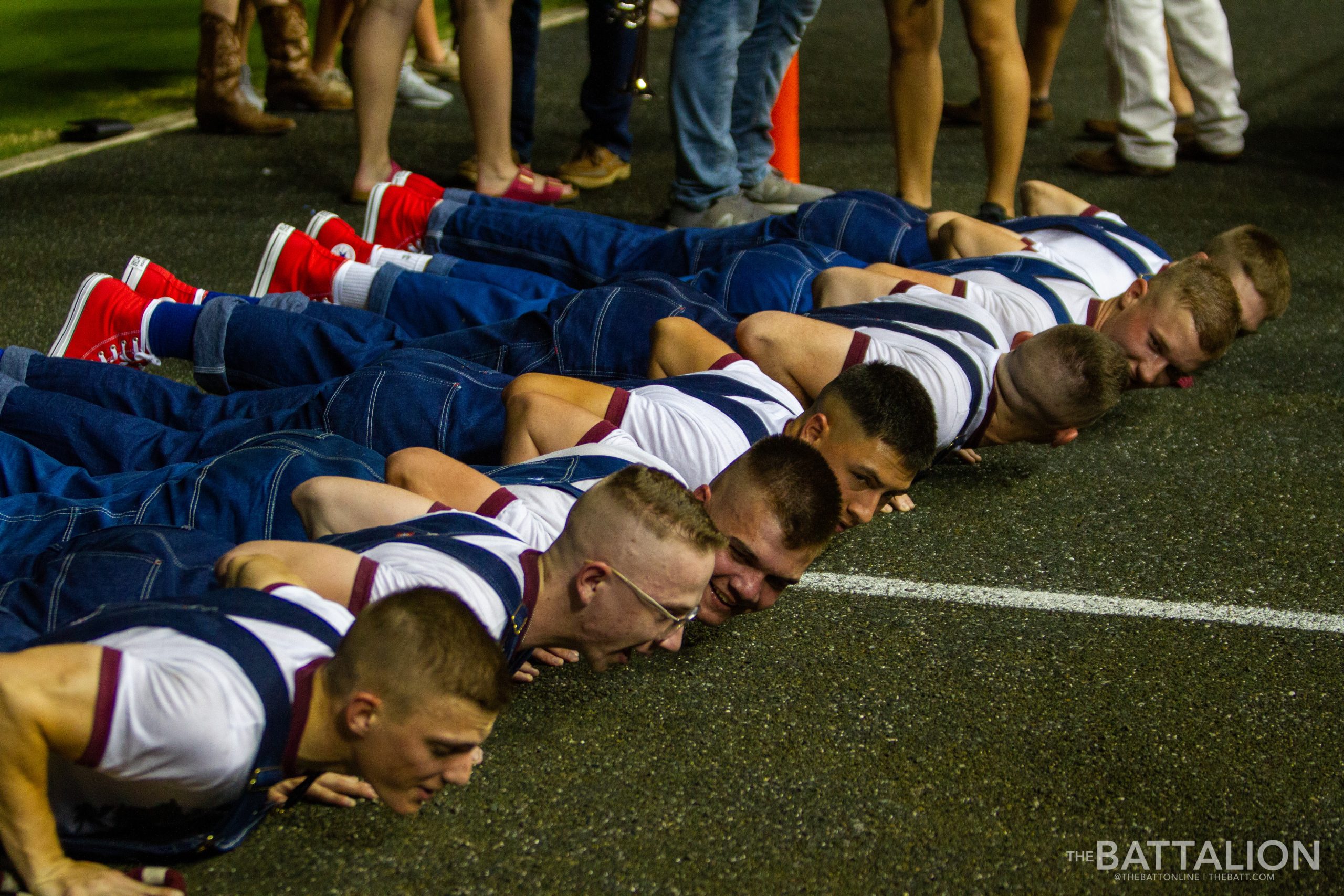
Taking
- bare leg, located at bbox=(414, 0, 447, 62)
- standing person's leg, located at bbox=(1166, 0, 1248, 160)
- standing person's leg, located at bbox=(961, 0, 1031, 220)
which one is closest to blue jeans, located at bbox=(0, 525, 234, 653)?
standing person's leg, located at bbox=(961, 0, 1031, 220)

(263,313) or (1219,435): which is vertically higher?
(263,313)

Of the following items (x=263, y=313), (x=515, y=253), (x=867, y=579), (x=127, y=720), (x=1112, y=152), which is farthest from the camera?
(x=1112, y=152)

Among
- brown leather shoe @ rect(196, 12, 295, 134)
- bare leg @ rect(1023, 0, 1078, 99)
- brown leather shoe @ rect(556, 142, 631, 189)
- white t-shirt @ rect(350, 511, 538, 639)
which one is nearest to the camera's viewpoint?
white t-shirt @ rect(350, 511, 538, 639)

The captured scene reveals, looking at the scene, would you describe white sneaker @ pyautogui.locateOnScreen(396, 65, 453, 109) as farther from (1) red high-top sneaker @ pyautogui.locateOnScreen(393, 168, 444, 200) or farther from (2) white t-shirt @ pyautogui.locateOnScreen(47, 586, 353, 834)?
(2) white t-shirt @ pyautogui.locateOnScreen(47, 586, 353, 834)

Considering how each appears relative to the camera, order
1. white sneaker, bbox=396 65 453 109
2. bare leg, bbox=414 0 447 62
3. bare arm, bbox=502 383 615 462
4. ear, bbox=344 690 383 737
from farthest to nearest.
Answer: bare leg, bbox=414 0 447 62 < white sneaker, bbox=396 65 453 109 < bare arm, bbox=502 383 615 462 < ear, bbox=344 690 383 737

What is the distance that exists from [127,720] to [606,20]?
3668mm

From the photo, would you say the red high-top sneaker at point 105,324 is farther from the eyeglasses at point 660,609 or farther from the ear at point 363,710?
the ear at point 363,710

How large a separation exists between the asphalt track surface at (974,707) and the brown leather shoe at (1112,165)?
1.77 meters

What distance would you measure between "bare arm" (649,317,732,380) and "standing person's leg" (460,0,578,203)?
5.89ft

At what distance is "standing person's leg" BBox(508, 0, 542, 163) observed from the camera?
4695 mm

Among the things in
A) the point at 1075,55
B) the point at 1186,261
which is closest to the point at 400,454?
the point at 1186,261

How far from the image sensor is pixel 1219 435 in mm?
3086

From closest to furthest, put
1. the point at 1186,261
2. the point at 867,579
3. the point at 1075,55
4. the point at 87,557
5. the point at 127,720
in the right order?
1. the point at 127,720
2. the point at 87,557
3. the point at 867,579
4. the point at 1186,261
5. the point at 1075,55

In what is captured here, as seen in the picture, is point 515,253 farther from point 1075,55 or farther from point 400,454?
point 1075,55
